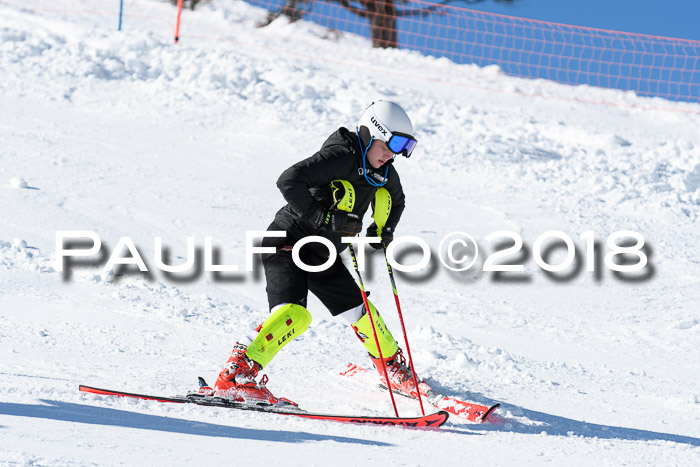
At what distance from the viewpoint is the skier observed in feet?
13.5

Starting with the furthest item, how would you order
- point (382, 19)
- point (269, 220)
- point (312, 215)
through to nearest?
point (382, 19) → point (269, 220) → point (312, 215)

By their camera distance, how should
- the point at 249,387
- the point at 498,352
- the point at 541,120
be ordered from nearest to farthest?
the point at 249,387 → the point at 498,352 → the point at 541,120

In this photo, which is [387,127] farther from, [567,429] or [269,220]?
[269,220]

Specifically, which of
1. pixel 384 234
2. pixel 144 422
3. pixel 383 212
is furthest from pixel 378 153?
pixel 144 422

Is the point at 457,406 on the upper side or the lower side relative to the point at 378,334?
lower

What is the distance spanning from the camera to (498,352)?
5609mm

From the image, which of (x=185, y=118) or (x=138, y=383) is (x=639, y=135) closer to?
(x=185, y=118)

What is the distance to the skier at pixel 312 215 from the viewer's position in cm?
412

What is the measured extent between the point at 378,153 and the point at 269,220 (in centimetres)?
429

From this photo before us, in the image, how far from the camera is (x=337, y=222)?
4184 millimetres

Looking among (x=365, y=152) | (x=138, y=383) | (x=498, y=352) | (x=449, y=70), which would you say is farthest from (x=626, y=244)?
(x=449, y=70)

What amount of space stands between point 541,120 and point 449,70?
400 centimetres

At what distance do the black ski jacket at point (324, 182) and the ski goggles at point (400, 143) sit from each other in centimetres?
15

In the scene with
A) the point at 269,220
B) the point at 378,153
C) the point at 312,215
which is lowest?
the point at 269,220
